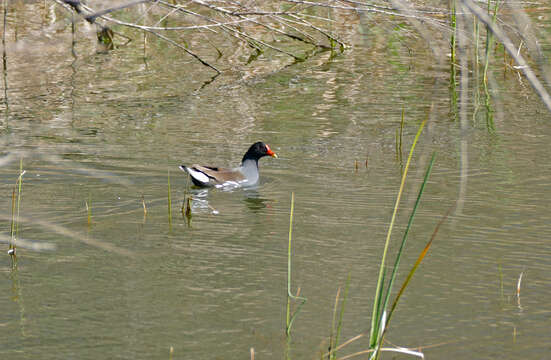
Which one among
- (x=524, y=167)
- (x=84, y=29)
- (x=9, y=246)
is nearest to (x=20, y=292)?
(x=9, y=246)

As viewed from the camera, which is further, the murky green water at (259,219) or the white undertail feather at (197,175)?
the white undertail feather at (197,175)

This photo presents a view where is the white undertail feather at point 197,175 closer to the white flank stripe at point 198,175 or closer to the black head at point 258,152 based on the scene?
the white flank stripe at point 198,175

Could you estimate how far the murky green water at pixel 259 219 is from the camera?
16.3 ft

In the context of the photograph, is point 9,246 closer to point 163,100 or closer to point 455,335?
point 455,335

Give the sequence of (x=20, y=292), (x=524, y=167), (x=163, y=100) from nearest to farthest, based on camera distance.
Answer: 1. (x=20, y=292)
2. (x=524, y=167)
3. (x=163, y=100)

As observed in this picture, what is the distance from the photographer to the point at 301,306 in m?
5.23

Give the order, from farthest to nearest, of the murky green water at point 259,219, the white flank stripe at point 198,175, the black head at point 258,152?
1. the black head at point 258,152
2. the white flank stripe at point 198,175
3. the murky green water at point 259,219

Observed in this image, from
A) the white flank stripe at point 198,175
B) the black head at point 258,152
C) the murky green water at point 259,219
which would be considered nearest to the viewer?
the murky green water at point 259,219

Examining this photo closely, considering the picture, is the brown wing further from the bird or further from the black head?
the black head

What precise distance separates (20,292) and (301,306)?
1834 millimetres

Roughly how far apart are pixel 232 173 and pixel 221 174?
0.21 metres

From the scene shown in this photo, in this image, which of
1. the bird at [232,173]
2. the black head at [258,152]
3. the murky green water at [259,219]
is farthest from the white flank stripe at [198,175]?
the black head at [258,152]

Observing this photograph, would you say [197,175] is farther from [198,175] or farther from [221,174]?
[221,174]

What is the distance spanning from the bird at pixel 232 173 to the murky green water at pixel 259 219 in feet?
0.52
